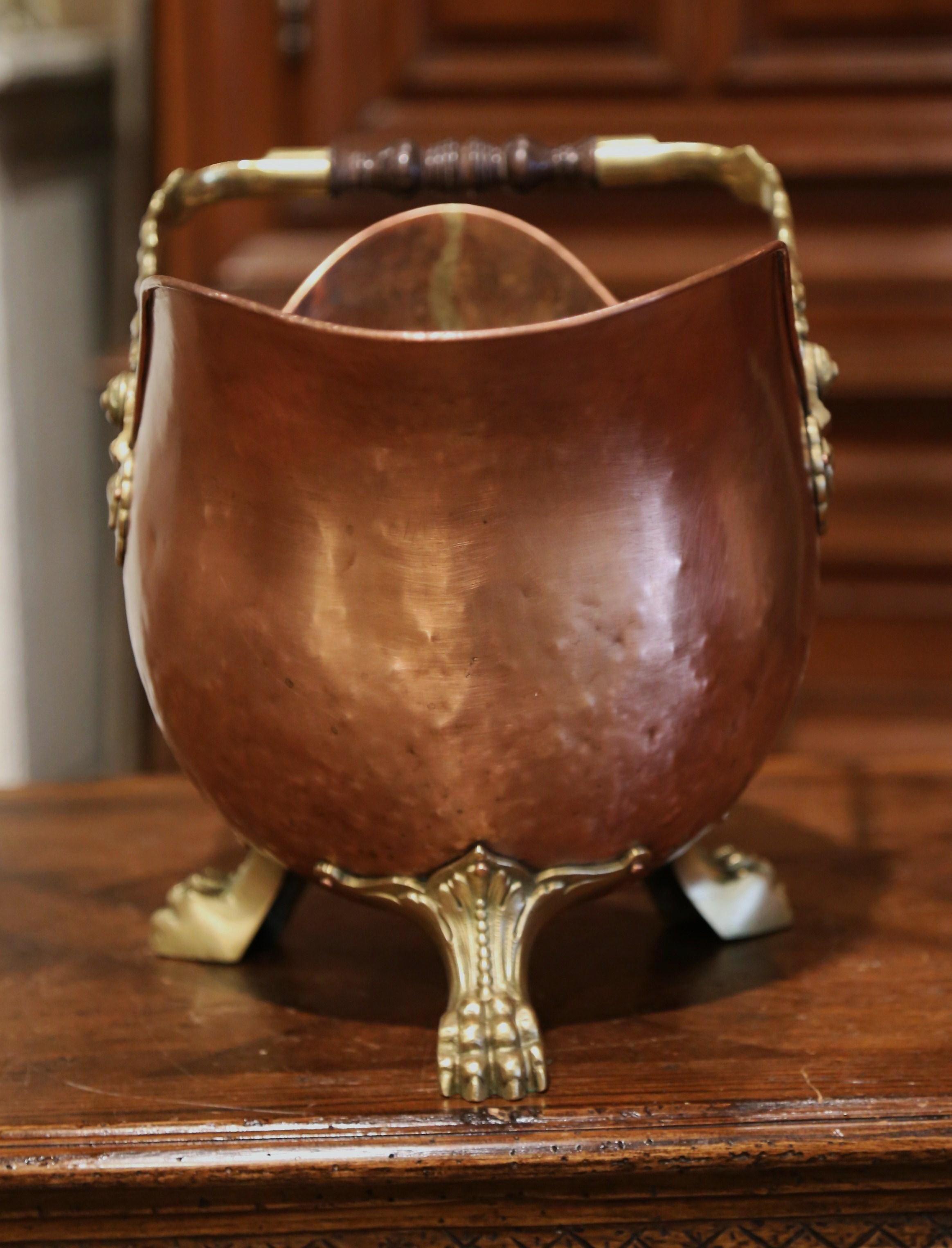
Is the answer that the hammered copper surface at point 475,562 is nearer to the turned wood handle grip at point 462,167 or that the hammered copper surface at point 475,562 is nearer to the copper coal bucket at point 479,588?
the copper coal bucket at point 479,588

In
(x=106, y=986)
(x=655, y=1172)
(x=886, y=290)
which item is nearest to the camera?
(x=655, y=1172)

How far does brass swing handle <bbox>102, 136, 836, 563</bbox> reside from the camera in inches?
21.6

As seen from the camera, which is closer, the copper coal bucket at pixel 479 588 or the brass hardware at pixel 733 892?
the copper coal bucket at pixel 479 588

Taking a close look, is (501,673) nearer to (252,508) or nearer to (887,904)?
(252,508)

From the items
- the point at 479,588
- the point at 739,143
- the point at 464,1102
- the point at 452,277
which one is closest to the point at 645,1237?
the point at 464,1102

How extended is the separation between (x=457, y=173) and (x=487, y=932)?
0.27 m

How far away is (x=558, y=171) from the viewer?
22.0 inches

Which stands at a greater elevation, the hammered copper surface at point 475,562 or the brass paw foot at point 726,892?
the hammered copper surface at point 475,562

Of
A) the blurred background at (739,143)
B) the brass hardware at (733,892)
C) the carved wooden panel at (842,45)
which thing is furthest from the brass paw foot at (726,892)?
the carved wooden panel at (842,45)

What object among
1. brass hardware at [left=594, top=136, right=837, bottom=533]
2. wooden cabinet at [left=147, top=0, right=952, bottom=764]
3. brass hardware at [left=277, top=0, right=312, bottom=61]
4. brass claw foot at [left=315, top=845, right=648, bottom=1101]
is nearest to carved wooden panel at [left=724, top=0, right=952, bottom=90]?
wooden cabinet at [left=147, top=0, right=952, bottom=764]

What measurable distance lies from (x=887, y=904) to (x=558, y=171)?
314 millimetres

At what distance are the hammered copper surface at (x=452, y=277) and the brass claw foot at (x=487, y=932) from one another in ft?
0.77

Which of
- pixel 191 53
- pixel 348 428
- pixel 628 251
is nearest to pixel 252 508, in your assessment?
pixel 348 428

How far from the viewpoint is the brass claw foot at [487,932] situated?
46 cm
